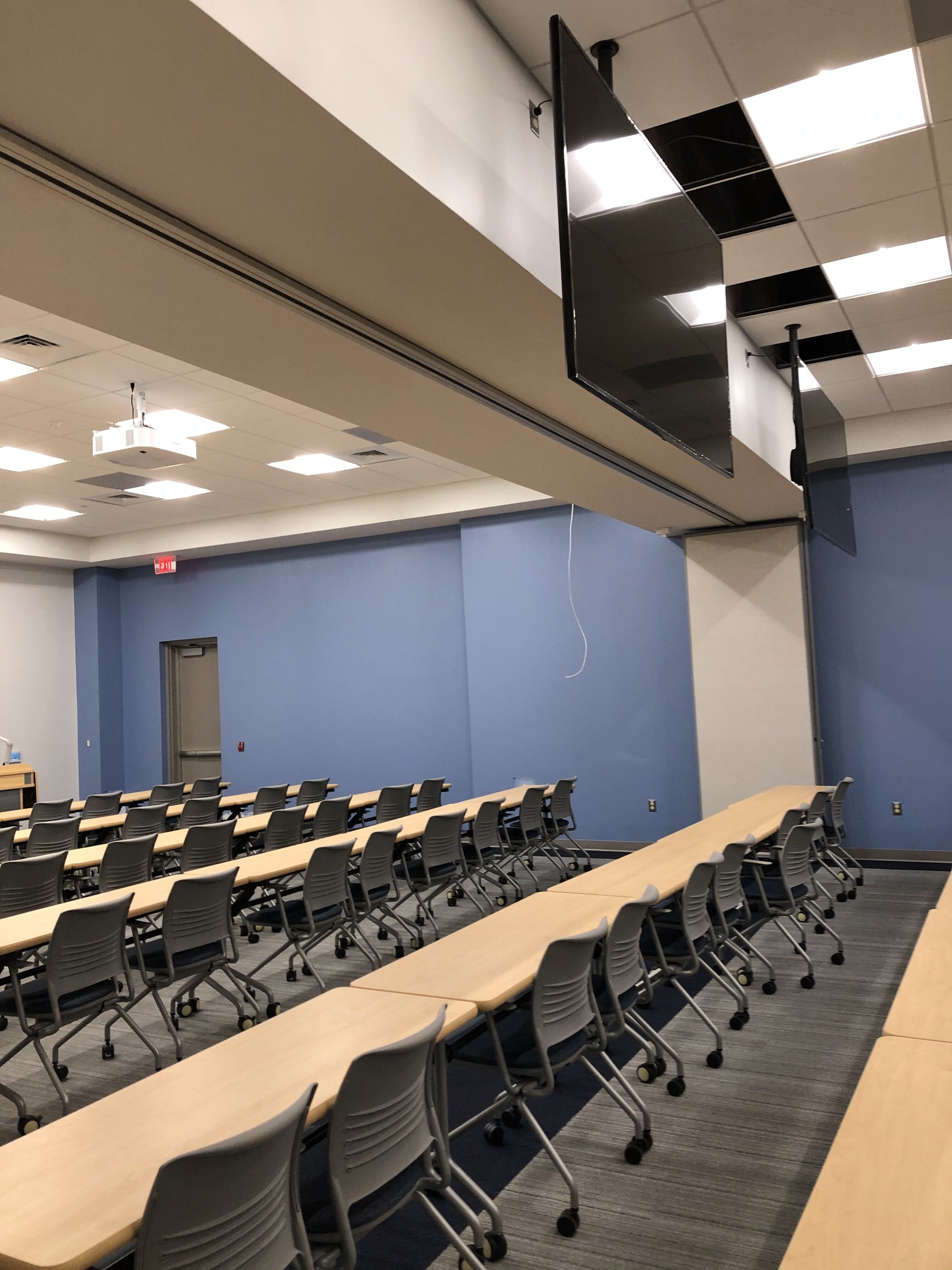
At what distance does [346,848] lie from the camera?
5027 millimetres

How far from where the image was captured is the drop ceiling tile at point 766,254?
4527 mm

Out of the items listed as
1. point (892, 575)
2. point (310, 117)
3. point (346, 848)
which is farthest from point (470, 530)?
point (310, 117)

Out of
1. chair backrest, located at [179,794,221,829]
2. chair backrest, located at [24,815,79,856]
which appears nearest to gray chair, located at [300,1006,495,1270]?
chair backrest, located at [24,815,79,856]

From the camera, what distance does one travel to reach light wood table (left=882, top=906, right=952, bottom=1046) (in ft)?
8.00

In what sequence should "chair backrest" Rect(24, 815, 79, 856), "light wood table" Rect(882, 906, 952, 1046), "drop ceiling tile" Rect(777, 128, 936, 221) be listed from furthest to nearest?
"chair backrest" Rect(24, 815, 79, 856)
"drop ceiling tile" Rect(777, 128, 936, 221)
"light wood table" Rect(882, 906, 952, 1046)

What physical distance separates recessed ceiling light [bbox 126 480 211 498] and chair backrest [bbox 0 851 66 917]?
4899mm

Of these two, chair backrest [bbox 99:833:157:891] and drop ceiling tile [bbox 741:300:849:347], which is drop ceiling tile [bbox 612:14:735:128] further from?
chair backrest [bbox 99:833:157:891]

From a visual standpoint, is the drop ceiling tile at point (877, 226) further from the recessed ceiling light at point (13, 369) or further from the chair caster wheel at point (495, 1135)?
the recessed ceiling light at point (13, 369)

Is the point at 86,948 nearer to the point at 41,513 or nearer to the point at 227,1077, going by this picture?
the point at 227,1077

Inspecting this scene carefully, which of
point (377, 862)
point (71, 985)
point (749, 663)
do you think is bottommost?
point (71, 985)

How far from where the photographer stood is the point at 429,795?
26.1 feet

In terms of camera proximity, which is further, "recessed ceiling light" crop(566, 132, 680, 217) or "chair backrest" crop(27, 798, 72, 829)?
"chair backrest" crop(27, 798, 72, 829)

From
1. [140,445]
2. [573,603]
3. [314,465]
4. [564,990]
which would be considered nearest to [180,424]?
[140,445]

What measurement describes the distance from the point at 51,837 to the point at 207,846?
1.60 metres
